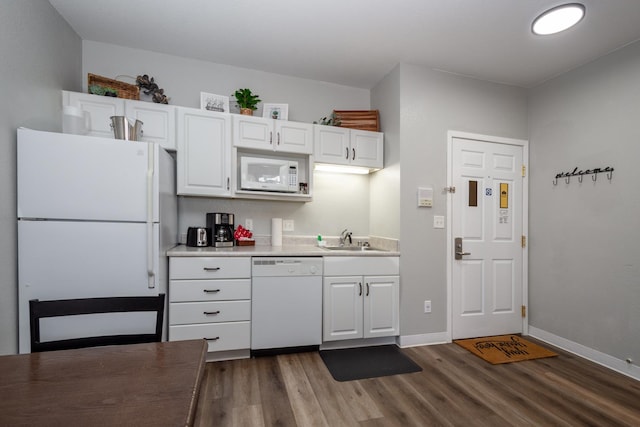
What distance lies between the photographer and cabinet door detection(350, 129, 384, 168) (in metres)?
2.98

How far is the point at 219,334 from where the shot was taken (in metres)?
2.30

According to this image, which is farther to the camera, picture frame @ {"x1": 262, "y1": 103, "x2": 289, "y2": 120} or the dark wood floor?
picture frame @ {"x1": 262, "y1": 103, "x2": 289, "y2": 120}

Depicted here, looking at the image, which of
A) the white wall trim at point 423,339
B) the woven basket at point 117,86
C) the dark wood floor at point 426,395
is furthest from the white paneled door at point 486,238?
the woven basket at point 117,86

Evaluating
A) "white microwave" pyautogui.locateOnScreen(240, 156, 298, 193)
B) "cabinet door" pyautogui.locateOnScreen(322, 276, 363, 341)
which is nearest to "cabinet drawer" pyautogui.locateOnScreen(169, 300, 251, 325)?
"cabinet door" pyautogui.locateOnScreen(322, 276, 363, 341)

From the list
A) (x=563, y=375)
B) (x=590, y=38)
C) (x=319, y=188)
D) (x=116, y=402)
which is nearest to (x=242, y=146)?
(x=319, y=188)

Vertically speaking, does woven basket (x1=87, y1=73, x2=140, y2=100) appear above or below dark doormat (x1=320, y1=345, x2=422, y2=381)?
above

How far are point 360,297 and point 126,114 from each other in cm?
258

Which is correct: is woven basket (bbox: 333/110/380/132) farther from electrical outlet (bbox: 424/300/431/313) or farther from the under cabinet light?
electrical outlet (bbox: 424/300/431/313)

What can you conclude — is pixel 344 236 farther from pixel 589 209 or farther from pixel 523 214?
pixel 589 209

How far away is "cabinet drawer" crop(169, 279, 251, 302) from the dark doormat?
0.91 m

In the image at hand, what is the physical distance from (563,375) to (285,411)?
→ 2.20m

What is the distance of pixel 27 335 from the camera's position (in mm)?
1667

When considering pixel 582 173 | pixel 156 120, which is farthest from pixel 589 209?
pixel 156 120

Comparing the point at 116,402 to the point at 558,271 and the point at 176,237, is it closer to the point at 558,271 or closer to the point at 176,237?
the point at 176,237
